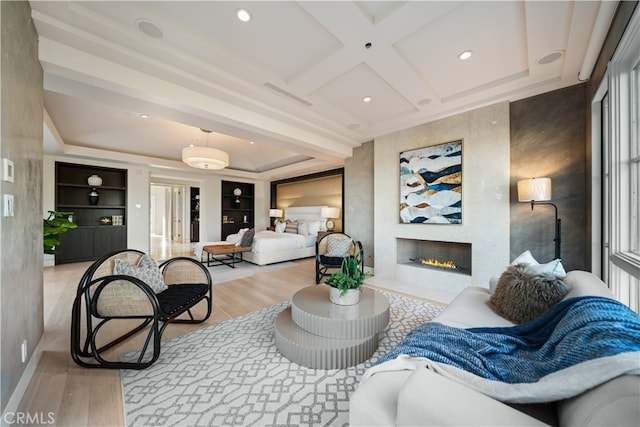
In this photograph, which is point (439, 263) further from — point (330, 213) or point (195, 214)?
point (195, 214)

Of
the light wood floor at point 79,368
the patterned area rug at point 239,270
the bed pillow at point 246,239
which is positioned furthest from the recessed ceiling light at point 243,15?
the bed pillow at point 246,239

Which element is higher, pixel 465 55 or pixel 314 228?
pixel 465 55

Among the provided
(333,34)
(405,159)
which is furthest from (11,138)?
(405,159)

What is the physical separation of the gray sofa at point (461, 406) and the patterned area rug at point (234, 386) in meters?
0.73

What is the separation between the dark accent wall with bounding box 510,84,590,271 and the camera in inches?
104

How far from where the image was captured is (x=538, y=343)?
1221 mm

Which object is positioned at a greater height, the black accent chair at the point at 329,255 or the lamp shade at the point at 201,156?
the lamp shade at the point at 201,156

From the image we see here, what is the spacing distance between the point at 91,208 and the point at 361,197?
6.38 meters

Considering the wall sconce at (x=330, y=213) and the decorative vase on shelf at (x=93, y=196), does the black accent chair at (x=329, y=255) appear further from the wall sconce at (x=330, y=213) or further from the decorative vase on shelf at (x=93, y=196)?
the decorative vase on shelf at (x=93, y=196)

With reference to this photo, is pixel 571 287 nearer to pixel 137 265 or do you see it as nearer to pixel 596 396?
pixel 596 396

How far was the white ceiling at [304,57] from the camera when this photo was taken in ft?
5.83

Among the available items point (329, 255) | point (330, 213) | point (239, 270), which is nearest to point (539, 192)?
point (329, 255)

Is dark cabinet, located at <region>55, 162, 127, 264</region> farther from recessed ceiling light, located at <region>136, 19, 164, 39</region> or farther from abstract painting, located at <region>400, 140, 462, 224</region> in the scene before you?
abstract painting, located at <region>400, 140, 462, 224</region>

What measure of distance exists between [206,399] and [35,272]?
172cm
